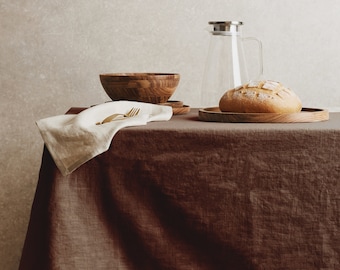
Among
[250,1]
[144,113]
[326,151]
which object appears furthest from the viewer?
[250,1]

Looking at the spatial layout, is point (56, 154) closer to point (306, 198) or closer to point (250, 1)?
point (306, 198)

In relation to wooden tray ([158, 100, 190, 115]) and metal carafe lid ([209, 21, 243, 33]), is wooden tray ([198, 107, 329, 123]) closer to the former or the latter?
wooden tray ([158, 100, 190, 115])

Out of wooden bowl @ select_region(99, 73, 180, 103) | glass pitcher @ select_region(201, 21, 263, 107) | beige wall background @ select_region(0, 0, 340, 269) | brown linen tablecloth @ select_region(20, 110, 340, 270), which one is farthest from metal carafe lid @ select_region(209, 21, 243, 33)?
brown linen tablecloth @ select_region(20, 110, 340, 270)

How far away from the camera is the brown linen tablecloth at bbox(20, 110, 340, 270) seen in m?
0.96

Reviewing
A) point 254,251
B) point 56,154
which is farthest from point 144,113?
point 254,251

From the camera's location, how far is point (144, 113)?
3.78ft

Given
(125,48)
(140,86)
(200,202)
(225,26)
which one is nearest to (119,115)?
(140,86)

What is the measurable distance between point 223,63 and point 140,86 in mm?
231

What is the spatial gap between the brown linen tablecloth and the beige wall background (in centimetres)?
66

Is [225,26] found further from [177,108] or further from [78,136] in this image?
[78,136]

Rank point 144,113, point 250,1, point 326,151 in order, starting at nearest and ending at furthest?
point 326,151 → point 144,113 → point 250,1

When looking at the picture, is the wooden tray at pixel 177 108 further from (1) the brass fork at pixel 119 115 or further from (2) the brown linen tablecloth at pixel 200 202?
(2) the brown linen tablecloth at pixel 200 202

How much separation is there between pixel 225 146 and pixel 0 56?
3.18 feet

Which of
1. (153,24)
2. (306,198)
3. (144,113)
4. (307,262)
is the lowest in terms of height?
(307,262)
